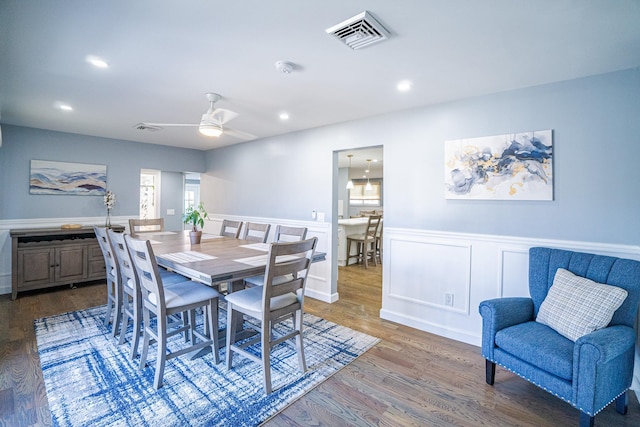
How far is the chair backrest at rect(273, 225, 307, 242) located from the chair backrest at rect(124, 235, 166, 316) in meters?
1.31

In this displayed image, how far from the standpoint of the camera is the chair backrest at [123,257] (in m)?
2.40

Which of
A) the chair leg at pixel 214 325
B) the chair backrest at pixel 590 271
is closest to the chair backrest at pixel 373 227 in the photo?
the chair backrest at pixel 590 271

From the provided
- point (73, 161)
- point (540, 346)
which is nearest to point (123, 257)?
point (540, 346)

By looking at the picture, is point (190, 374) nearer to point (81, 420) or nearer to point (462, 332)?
point (81, 420)

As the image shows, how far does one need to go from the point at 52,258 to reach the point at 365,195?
8720mm

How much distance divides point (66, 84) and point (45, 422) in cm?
267

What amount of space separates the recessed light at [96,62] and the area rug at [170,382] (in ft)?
7.76

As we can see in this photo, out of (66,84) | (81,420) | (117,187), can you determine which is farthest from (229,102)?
(117,187)

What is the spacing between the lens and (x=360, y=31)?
72.6 inches

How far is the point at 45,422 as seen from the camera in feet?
5.94

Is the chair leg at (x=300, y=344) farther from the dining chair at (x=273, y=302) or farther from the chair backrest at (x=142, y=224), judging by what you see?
the chair backrest at (x=142, y=224)

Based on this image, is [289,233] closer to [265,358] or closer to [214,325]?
[214,325]

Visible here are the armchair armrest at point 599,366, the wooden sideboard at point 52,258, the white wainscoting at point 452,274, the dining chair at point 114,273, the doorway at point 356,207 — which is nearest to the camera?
the armchair armrest at point 599,366

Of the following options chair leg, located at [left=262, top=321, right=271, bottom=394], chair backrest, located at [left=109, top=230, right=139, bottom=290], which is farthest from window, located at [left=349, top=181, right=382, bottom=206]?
chair leg, located at [left=262, top=321, right=271, bottom=394]
